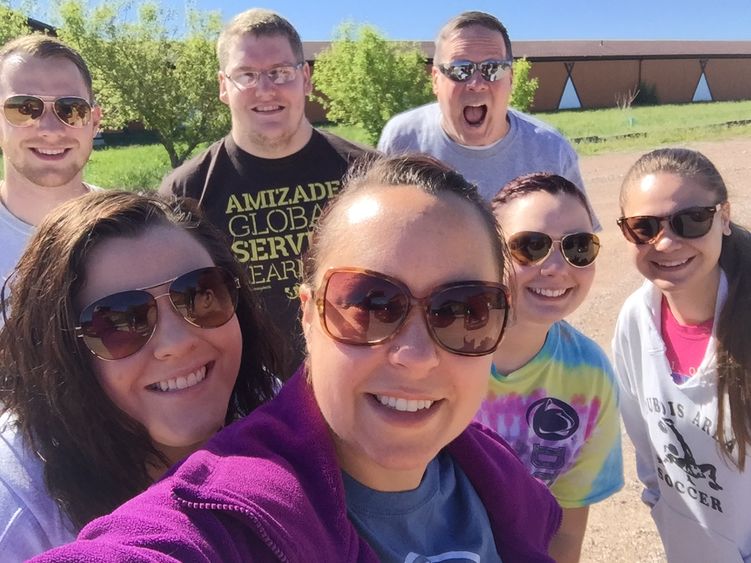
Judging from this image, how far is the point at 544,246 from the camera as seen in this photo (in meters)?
2.13

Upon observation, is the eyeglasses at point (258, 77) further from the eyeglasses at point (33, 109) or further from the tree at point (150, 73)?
the tree at point (150, 73)

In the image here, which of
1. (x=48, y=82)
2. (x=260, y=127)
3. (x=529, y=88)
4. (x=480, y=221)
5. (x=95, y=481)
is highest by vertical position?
(x=529, y=88)

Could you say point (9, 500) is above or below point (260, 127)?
below

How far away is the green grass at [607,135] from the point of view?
21.0 metres

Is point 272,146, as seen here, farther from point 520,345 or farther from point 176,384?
point 176,384

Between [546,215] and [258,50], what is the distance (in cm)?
204

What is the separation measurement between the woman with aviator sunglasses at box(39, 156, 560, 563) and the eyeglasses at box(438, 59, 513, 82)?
2.65 m

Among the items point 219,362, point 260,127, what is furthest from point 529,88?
point 219,362

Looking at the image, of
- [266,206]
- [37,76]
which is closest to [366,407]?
[266,206]

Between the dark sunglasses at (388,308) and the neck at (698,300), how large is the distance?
1570mm

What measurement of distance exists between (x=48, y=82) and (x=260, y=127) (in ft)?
3.38

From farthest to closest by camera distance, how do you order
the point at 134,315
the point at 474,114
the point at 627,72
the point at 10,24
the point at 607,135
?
the point at 627,72, the point at 607,135, the point at 10,24, the point at 474,114, the point at 134,315

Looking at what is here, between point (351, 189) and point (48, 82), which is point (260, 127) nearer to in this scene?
point (48, 82)

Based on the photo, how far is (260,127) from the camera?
11.0 feet
